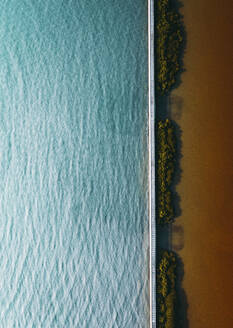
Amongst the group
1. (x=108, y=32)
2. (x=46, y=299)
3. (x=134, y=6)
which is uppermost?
(x=134, y=6)

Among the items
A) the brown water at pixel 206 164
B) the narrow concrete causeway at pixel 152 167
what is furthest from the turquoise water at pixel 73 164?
the brown water at pixel 206 164

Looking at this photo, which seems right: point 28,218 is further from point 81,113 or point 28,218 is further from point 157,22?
point 157,22

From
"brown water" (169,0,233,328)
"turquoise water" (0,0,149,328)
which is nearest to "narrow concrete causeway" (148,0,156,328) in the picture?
"turquoise water" (0,0,149,328)

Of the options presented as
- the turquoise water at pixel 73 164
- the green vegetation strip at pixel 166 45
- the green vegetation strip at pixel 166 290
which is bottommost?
the green vegetation strip at pixel 166 290

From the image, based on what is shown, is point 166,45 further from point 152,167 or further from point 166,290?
point 166,290

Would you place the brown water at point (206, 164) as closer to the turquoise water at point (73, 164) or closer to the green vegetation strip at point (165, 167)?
the green vegetation strip at point (165, 167)

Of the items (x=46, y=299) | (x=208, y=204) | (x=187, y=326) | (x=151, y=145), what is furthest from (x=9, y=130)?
(x=187, y=326)
